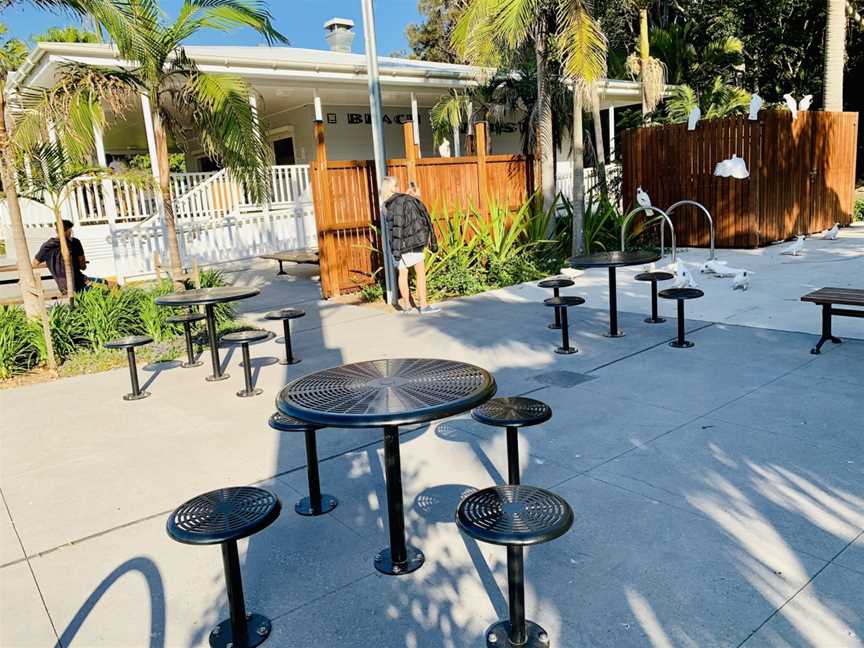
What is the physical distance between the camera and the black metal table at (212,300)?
19.5 feet

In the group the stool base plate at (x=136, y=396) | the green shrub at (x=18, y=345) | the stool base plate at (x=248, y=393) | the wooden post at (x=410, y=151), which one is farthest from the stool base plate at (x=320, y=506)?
the wooden post at (x=410, y=151)

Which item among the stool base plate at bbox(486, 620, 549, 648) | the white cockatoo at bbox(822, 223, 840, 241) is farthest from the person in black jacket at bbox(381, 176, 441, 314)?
the white cockatoo at bbox(822, 223, 840, 241)

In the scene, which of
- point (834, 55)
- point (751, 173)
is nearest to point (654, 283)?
point (751, 173)

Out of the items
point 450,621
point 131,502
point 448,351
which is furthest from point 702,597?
point 448,351

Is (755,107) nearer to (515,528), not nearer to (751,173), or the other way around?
(751,173)

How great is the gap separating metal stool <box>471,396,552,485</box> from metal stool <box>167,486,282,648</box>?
48.2 inches

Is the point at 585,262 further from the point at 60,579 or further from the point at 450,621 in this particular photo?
the point at 60,579

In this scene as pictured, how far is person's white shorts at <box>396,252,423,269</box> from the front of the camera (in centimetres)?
878

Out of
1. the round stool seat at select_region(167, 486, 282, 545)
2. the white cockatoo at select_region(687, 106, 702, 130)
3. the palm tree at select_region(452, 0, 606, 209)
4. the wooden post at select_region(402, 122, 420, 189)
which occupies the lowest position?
the round stool seat at select_region(167, 486, 282, 545)

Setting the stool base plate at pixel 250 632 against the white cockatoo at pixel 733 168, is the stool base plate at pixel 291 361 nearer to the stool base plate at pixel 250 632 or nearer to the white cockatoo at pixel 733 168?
the stool base plate at pixel 250 632

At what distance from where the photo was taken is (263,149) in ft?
31.4

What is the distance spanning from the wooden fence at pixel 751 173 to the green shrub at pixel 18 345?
445 inches

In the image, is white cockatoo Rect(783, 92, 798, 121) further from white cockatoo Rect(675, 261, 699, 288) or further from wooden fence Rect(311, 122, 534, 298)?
white cockatoo Rect(675, 261, 699, 288)

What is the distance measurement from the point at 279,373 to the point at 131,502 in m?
2.66
